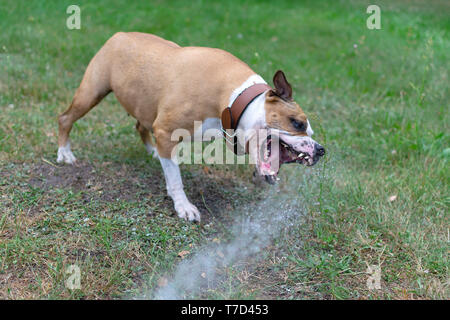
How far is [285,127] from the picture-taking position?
10.2ft

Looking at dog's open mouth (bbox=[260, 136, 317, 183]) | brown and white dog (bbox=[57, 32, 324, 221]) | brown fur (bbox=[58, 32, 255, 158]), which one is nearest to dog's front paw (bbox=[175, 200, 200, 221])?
brown and white dog (bbox=[57, 32, 324, 221])

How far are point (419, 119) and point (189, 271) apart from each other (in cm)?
337

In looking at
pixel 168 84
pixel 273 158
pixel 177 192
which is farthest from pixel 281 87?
pixel 177 192

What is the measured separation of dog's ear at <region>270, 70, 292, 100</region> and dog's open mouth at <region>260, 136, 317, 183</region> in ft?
0.96

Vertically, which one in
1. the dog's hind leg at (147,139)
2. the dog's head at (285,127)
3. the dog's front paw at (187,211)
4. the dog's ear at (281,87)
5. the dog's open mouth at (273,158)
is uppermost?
the dog's ear at (281,87)

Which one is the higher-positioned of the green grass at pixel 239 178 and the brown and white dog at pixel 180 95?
the brown and white dog at pixel 180 95

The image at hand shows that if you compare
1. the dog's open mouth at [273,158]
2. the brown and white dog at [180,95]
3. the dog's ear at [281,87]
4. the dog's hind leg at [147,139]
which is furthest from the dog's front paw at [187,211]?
the dog's ear at [281,87]

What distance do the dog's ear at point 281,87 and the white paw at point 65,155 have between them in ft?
6.85

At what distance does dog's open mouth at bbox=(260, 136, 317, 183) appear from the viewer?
3139 mm

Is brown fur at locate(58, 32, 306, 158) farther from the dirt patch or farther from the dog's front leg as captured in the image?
the dirt patch

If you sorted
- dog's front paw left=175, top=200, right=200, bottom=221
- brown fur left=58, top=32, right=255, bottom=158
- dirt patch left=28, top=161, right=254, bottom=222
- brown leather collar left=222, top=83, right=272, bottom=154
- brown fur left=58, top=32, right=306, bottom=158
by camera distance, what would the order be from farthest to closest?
1. dirt patch left=28, top=161, right=254, bottom=222
2. dog's front paw left=175, top=200, right=200, bottom=221
3. brown fur left=58, top=32, right=255, bottom=158
4. brown fur left=58, top=32, right=306, bottom=158
5. brown leather collar left=222, top=83, right=272, bottom=154

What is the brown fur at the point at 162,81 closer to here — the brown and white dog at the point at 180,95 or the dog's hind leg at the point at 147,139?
the brown and white dog at the point at 180,95

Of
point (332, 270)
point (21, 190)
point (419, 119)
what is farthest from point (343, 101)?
point (21, 190)

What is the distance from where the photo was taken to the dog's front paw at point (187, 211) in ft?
11.9
